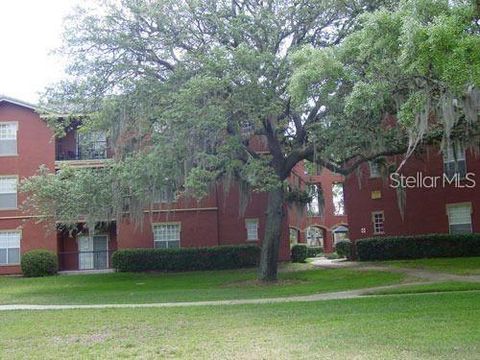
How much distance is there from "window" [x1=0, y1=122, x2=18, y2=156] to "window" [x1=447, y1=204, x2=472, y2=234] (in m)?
23.3

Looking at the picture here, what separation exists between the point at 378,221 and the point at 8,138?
68.2 feet

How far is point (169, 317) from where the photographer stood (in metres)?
14.0

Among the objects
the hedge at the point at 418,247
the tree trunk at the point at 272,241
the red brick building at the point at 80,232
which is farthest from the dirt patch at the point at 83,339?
the hedge at the point at 418,247

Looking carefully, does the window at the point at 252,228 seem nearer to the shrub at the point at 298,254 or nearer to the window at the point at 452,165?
the shrub at the point at 298,254

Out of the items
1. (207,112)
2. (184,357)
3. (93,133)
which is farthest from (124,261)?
(184,357)

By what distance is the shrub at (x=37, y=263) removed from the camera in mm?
30781

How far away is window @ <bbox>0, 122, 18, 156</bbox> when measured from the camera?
33.0 metres

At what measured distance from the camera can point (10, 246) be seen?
32.6 meters

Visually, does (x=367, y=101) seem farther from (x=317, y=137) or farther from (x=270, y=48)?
(x=270, y=48)

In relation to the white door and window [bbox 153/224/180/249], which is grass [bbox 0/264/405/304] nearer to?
window [bbox 153/224/180/249]

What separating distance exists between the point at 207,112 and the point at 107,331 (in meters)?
8.88

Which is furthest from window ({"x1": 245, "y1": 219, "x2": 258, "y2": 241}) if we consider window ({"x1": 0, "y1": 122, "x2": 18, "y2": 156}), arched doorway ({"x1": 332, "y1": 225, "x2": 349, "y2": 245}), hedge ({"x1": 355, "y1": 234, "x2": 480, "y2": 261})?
arched doorway ({"x1": 332, "y1": 225, "x2": 349, "y2": 245})

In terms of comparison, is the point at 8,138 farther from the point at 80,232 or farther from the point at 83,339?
the point at 83,339

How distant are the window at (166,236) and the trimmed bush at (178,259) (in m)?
1.63
